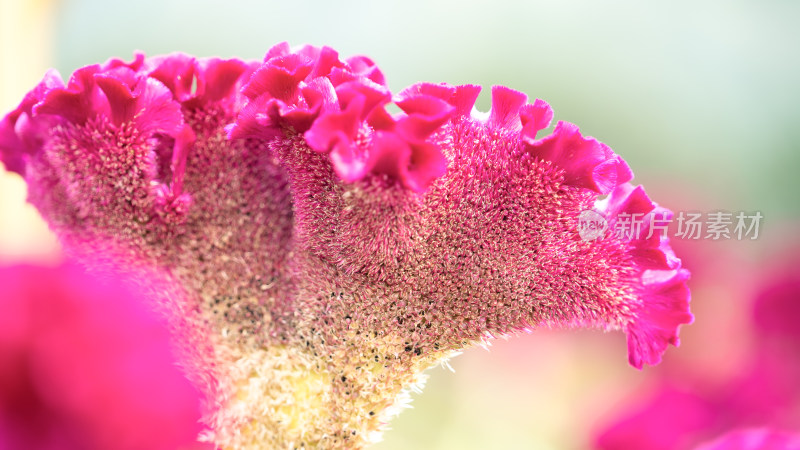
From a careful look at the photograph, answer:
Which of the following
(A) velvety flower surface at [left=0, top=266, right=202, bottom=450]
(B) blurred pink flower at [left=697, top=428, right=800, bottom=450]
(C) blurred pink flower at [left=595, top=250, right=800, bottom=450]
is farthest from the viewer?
(C) blurred pink flower at [left=595, top=250, right=800, bottom=450]

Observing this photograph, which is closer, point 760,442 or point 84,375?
point 84,375

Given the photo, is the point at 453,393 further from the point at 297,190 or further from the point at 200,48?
the point at 200,48

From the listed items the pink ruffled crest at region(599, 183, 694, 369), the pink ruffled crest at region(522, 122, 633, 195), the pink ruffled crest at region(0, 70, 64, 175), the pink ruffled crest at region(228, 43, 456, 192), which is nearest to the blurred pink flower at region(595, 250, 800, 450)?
the pink ruffled crest at region(599, 183, 694, 369)

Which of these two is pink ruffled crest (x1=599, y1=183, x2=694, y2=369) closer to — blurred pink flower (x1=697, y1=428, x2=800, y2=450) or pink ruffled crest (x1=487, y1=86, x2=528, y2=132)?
pink ruffled crest (x1=487, y1=86, x2=528, y2=132)

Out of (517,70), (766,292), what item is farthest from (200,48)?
(766,292)

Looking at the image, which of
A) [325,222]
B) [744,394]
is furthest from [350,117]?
[744,394]

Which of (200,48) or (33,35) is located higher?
(33,35)

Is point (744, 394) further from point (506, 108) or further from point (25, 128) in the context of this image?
point (25, 128)
